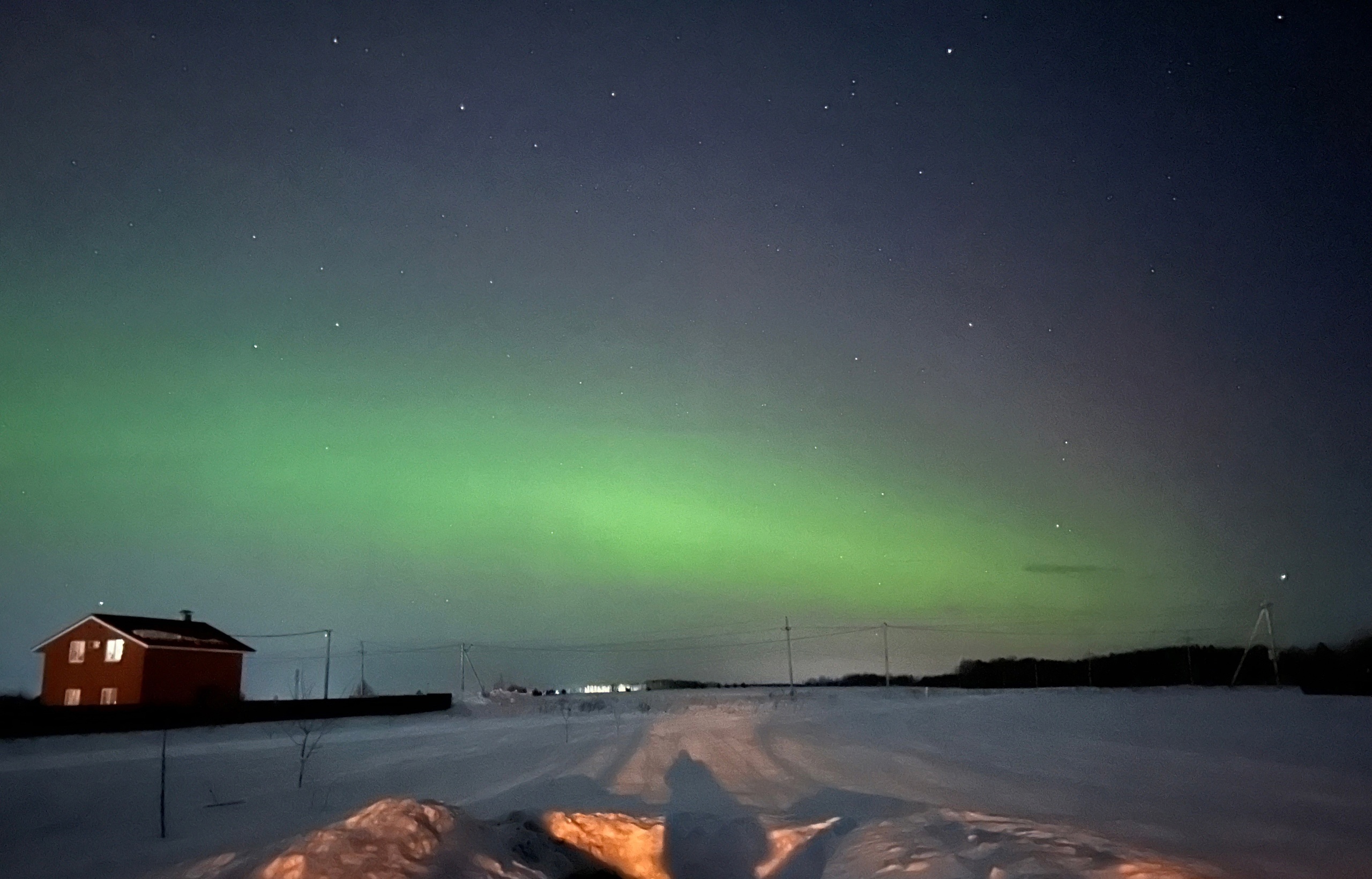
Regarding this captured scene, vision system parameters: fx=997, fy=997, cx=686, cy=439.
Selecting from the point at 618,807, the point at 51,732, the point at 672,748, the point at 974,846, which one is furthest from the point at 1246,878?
the point at 51,732

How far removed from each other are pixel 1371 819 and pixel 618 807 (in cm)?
1150

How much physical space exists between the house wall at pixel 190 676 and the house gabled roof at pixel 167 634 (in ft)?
0.78

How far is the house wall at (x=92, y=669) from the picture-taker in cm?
3944

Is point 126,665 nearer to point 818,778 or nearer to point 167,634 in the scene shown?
point 167,634

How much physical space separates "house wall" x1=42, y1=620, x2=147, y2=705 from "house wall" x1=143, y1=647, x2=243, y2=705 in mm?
499

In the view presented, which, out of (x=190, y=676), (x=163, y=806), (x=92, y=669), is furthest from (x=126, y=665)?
(x=163, y=806)

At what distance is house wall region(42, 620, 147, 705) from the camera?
39.4 m

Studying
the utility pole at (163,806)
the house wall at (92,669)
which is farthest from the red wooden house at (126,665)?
the utility pole at (163,806)

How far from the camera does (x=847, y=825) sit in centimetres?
1417

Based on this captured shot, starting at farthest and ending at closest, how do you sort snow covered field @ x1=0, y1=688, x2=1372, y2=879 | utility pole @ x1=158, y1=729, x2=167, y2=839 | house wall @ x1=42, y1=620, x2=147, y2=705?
1. house wall @ x1=42, y1=620, x2=147, y2=705
2. utility pole @ x1=158, y1=729, x2=167, y2=839
3. snow covered field @ x1=0, y1=688, x2=1372, y2=879

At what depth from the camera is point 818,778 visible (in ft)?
70.7

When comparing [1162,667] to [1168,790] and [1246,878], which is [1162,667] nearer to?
[1168,790]

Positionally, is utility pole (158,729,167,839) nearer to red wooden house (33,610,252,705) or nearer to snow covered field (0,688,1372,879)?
snow covered field (0,688,1372,879)

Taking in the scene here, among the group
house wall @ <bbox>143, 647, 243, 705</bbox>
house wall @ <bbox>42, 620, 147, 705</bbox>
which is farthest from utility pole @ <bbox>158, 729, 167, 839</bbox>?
house wall @ <bbox>42, 620, 147, 705</bbox>
